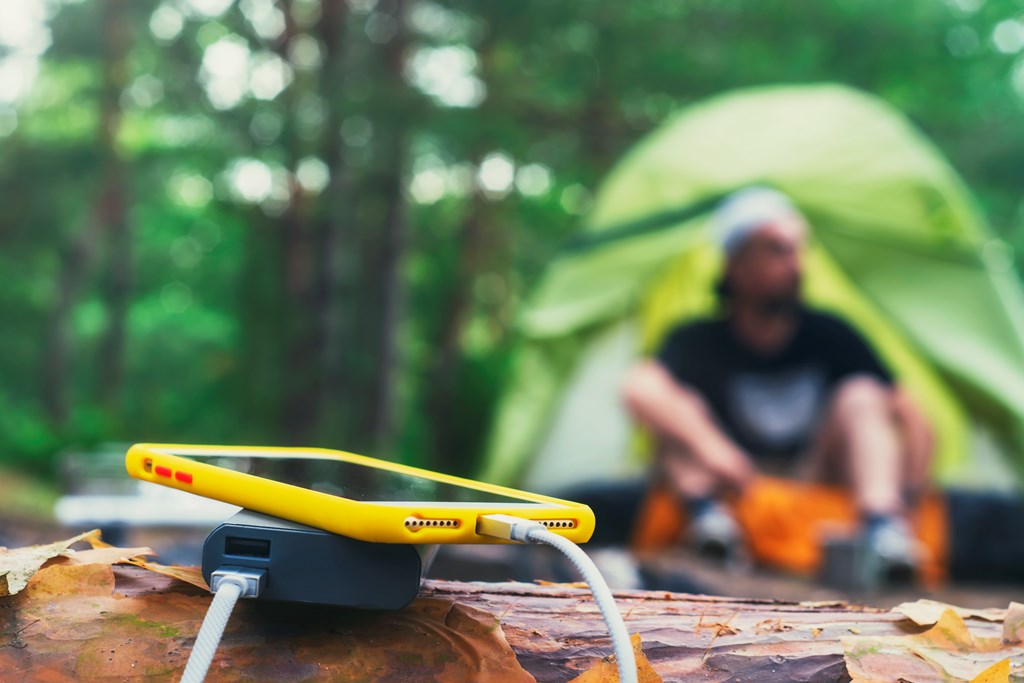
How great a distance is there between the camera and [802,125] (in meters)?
3.39

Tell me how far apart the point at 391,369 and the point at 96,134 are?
3172 mm

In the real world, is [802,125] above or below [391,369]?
above

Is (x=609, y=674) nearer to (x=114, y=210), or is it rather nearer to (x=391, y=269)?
(x=391, y=269)

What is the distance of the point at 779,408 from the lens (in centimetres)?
296

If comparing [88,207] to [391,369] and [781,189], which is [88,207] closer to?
[391,369]

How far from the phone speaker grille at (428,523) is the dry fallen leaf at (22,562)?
0.26 metres

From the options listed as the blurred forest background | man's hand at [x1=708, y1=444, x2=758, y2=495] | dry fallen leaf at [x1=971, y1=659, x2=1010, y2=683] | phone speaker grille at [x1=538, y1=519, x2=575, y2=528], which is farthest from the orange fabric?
the blurred forest background

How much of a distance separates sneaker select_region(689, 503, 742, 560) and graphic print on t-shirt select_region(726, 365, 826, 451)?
433mm

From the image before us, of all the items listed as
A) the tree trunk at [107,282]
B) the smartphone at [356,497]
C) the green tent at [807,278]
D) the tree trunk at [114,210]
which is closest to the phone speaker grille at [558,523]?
the smartphone at [356,497]

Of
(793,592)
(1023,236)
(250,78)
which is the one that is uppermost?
(250,78)

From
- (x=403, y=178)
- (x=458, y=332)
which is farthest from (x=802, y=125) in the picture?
(x=458, y=332)

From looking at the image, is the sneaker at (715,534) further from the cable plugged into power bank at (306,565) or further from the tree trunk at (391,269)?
the tree trunk at (391,269)

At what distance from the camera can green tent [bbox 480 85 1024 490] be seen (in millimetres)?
3146

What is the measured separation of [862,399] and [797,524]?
1.28ft
